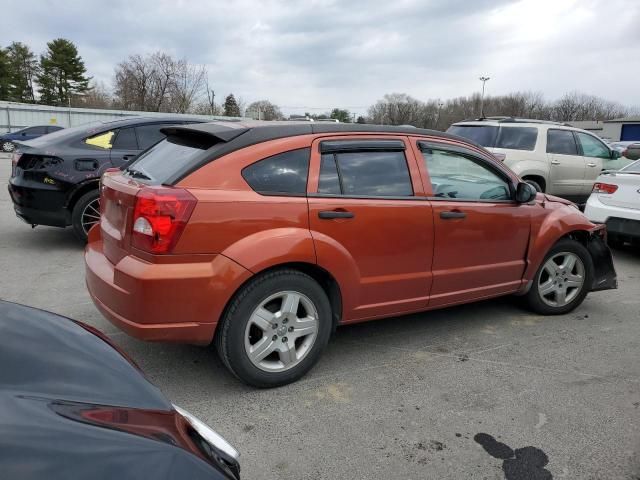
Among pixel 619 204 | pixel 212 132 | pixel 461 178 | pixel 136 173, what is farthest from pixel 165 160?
pixel 619 204

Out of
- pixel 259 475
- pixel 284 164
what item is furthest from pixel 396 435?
pixel 284 164

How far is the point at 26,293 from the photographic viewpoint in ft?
16.0

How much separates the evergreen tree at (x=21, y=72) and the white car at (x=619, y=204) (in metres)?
68.5

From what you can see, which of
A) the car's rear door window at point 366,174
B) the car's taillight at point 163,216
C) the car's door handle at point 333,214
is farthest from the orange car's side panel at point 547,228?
the car's taillight at point 163,216

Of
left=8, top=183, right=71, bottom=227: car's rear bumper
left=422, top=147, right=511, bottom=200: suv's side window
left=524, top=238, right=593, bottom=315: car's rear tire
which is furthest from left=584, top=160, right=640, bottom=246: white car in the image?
left=8, top=183, right=71, bottom=227: car's rear bumper

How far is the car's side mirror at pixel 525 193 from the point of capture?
14.2 ft

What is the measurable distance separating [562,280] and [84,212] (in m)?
5.46

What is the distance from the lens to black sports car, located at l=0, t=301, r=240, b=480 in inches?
47.1

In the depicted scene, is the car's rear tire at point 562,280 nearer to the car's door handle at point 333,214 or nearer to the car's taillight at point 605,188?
the car's door handle at point 333,214

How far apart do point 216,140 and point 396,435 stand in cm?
206

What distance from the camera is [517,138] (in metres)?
9.48

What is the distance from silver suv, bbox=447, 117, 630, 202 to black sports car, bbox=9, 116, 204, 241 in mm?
5837

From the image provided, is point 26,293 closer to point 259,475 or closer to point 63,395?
point 259,475

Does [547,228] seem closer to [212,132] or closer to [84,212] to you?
[212,132]
